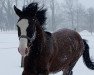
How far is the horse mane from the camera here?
4.78 meters

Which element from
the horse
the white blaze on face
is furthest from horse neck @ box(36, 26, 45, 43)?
the white blaze on face

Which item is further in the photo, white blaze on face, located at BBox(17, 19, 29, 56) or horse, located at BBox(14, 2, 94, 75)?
horse, located at BBox(14, 2, 94, 75)

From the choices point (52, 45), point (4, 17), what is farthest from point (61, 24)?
point (52, 45)

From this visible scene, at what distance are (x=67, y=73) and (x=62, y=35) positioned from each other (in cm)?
114

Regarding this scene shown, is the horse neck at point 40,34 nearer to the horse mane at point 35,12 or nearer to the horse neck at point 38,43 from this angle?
the horse neck at point 38,43

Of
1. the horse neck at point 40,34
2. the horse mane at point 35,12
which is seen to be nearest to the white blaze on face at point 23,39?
the horse mane at point 35,12

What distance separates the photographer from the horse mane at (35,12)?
478 cm

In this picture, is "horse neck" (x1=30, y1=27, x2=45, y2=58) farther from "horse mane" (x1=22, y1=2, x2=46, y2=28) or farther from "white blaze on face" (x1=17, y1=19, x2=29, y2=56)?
"white blaze on face" (x1=17, y1=19, x2=29, y2=56)

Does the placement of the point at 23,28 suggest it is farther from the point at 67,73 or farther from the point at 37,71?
the point at 67,73

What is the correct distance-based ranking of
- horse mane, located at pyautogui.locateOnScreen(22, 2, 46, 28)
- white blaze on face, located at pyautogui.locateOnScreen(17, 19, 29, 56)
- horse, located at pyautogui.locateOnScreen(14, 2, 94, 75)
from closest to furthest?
white blaze on face, located at pyautogui.locateOnScreen(17, 19, 29, 56) < horse, located at pyautogui.locateOnScreen(14, 2, 94, 75) < horse mane, located at pyautogui.locateOnScreen(22, 2, 46, 28)

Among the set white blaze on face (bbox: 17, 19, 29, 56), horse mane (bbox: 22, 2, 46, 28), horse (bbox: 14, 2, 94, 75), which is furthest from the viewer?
horse mane (bbox: 22, 2, 46, 28)

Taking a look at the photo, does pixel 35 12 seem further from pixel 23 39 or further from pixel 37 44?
pixel 23 39

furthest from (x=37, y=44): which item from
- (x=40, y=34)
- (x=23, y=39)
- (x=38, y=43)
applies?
(x=23, y=39)

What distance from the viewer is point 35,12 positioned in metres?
4.86
